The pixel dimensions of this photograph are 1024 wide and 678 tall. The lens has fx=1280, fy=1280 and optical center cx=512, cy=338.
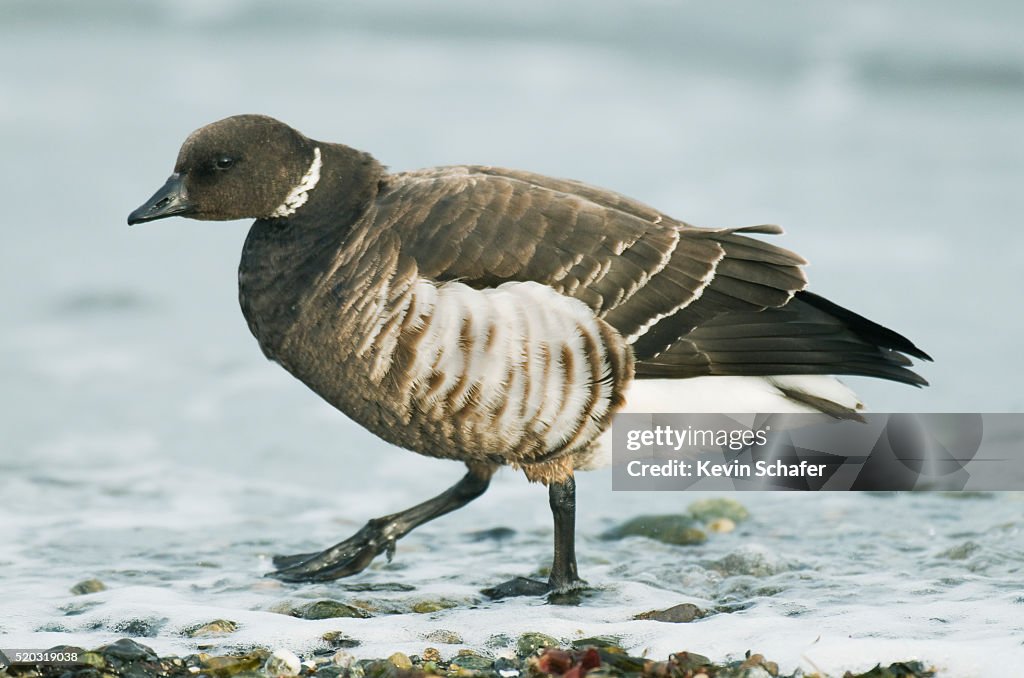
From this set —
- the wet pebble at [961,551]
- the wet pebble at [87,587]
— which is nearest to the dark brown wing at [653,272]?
the wet pebble at [961,551]

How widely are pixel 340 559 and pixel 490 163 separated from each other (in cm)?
857

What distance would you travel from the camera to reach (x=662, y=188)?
15.0m

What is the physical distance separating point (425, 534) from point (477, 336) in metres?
2.32

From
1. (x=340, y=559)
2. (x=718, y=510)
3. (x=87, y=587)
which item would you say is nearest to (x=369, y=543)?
(x=340, y=559)

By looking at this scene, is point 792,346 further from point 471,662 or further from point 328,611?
point 328,611

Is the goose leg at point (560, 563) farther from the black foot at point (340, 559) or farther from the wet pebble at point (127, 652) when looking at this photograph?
the wet pebble at point (127, 652)

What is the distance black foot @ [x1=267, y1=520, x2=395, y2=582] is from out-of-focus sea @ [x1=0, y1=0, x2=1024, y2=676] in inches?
5.3

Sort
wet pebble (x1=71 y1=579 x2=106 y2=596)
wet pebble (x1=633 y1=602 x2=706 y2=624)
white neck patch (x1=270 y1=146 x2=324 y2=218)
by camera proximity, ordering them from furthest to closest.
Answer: white neck patch (x1=270 y1=146 x2=324 y2=218) < wet pebble (x1=71 y1=579 x2=106 y2=596) < wet pebble (x1=633 y1=602 x2=706 y2=624)

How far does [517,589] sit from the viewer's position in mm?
6527

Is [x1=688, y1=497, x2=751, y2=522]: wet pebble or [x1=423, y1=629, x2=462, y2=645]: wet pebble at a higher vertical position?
[x1=688, y1=497, x2=751, y2=522]: wet pebble

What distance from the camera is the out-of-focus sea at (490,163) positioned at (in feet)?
20.2

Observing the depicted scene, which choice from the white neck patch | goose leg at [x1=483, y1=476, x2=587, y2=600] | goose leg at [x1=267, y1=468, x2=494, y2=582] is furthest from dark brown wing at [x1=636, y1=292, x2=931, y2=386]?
the white neck patch

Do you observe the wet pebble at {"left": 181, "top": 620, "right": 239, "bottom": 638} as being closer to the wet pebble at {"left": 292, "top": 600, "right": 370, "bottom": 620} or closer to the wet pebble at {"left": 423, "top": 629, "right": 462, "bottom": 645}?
the wet pebble at {"left": 292, "top": 600, "right": 370, "bottom": 620}

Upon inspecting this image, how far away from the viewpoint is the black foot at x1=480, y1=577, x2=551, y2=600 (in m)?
6.47
